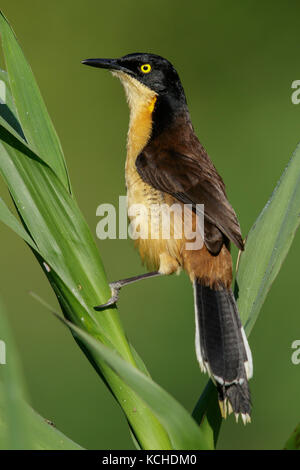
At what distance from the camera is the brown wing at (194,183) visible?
239cm

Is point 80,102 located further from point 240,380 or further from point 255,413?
point 240,380

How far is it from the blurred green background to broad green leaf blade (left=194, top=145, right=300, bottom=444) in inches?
93.1

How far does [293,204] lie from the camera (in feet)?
5.65

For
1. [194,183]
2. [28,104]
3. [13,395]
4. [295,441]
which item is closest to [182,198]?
[194,183]

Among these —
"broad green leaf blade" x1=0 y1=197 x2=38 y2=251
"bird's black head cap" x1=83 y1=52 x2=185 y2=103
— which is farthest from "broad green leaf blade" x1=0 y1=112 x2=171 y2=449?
"bird's black head cap" x1=83 y1=52 x2=185 y2=103

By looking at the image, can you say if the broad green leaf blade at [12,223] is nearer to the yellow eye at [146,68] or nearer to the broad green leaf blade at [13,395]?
the broad green leaf blade at [13,395]

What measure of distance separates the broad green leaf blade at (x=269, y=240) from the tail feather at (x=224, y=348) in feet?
0.21

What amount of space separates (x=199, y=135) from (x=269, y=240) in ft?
11.5

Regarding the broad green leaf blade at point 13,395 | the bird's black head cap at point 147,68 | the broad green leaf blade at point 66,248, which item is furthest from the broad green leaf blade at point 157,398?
the bird's black head cap at point 147,68

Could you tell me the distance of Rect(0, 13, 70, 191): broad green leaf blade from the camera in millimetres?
1514

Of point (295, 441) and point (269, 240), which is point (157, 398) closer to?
point (295, 441)

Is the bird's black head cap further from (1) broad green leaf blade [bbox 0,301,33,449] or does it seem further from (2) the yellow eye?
(1) broad green leaf blade [bbox 0,301,33,449]

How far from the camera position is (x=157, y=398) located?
118 centimetres

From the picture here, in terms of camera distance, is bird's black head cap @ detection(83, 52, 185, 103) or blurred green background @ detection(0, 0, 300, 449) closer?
bird's black head cap @ detection(83, 52, 185, 103)
